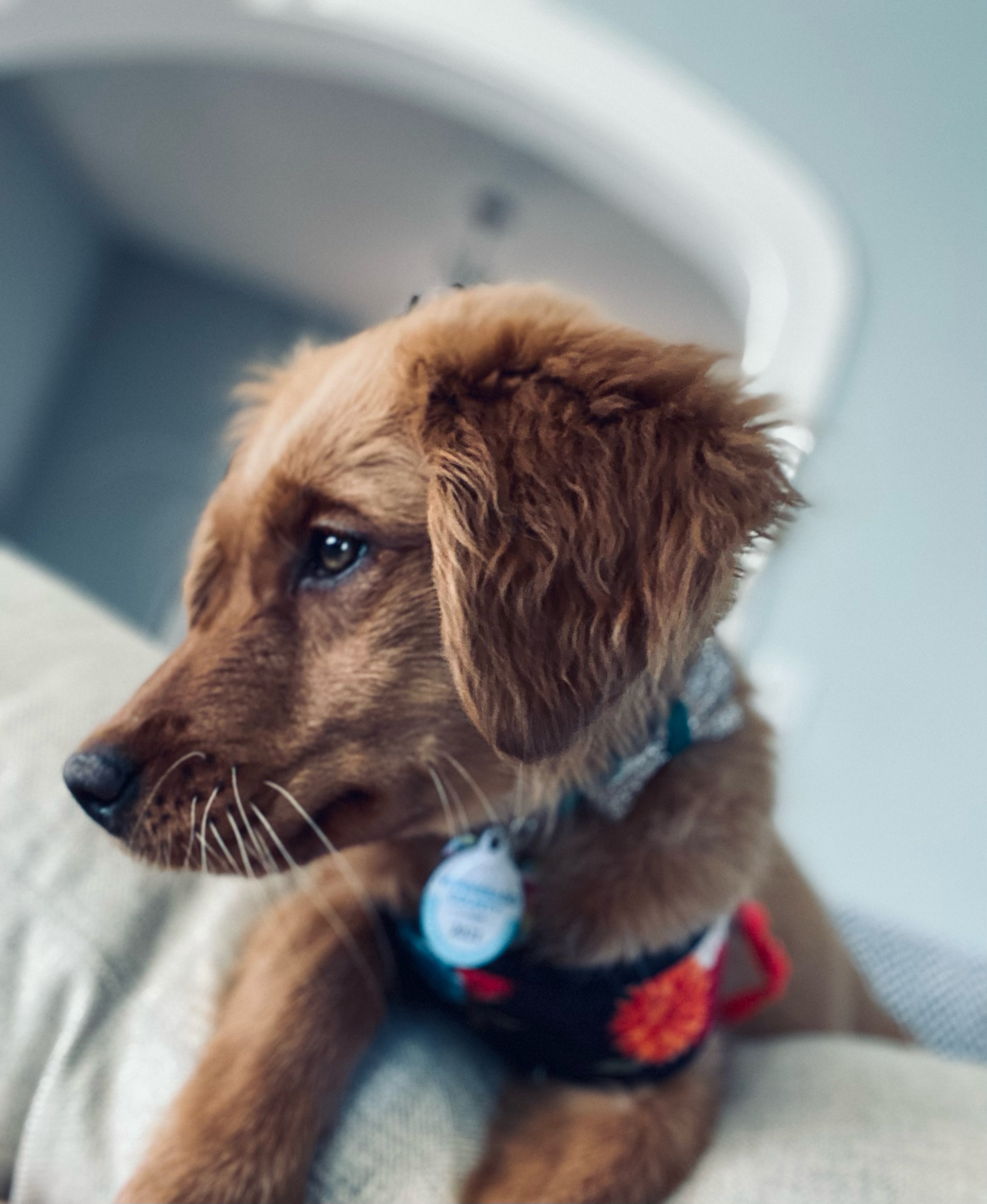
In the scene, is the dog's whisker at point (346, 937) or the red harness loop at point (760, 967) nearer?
the dog's whisker at point (346, 937)

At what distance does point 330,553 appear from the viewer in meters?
0.63

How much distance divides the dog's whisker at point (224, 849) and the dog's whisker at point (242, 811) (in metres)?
0.02

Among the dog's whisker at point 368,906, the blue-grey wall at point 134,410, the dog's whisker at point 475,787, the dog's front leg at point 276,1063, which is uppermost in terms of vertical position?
the dog's whisker at point 475,787

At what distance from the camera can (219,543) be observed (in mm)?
687

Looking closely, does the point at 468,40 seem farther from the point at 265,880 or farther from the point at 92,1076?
the point at 92,1076

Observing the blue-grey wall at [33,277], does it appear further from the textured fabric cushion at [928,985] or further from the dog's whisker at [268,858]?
the textured fabric cushion at [928,985]

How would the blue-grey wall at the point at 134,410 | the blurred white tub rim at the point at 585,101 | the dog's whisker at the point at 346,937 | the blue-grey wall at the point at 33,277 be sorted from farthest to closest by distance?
the blue-grey wall at the point at 134,410, the blue-grey wall at the point at 33,277, the blurred white tub rim at the point at 585,101, the dog's whisker at the point at 346,937

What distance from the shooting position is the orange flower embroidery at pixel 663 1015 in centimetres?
73

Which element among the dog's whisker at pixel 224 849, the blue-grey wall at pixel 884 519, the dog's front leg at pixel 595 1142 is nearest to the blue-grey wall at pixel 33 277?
the blue-grey wall at pixel 884 519

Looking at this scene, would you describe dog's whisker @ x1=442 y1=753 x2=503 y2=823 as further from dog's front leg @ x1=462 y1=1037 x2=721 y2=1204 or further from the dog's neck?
dog's front leg @ x1=462 y1=1037 x2=721 y2=1204

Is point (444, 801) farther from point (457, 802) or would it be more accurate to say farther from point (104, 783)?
point (104, 783)

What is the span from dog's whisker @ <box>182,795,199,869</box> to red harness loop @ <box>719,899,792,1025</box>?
544 millimetres

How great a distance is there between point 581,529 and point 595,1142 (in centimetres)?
54

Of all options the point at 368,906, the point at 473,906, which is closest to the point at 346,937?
the point at 368,906
